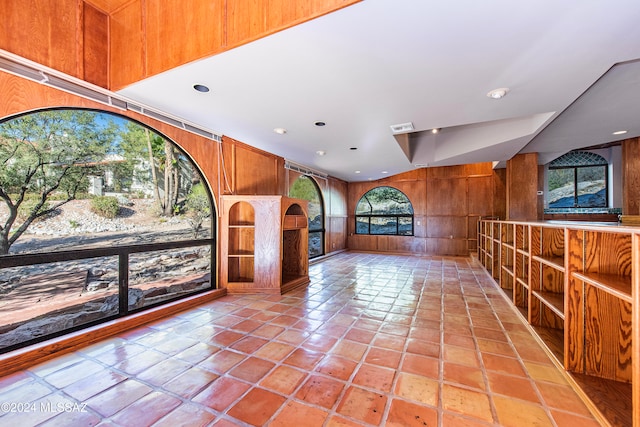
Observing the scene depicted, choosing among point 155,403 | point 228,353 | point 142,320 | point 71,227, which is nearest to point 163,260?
point 142,320

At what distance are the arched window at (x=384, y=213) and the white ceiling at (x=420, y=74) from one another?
4.29 m

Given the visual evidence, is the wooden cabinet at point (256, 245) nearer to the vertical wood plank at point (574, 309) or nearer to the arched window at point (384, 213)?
the vertical wood plank at point (574, 309)

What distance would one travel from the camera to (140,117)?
287cm

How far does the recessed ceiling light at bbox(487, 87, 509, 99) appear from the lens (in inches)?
97.8

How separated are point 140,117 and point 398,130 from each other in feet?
10.8

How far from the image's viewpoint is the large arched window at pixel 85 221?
208 cm

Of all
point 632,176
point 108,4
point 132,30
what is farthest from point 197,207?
point 632,176

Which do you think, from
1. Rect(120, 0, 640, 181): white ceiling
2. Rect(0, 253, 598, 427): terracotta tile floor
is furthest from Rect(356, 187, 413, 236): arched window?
Rect(0, 253, 598, 427): terracotta tile floor

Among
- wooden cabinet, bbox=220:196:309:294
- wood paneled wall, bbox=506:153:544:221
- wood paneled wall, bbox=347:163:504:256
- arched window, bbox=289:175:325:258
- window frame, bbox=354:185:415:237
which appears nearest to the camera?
wooden cabinet, bbox=220:196:309:294

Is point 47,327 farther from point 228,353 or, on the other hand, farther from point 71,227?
point 228,353

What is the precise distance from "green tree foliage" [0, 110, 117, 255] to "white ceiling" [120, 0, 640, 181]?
0.55 m

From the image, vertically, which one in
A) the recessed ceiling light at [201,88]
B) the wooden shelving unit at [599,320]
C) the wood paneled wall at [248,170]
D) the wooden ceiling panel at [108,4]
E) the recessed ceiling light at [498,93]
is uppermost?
the wooden ceiling panel at [108,4]

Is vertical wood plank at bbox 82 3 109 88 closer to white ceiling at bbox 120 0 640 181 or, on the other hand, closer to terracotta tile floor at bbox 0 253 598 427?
white ceiling at bbox 120 0 640 181

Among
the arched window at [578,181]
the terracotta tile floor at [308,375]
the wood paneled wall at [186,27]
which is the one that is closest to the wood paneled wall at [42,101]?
the wood paneled wall at [186,27]
